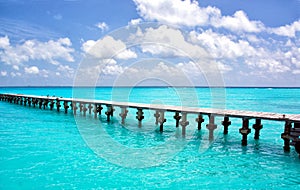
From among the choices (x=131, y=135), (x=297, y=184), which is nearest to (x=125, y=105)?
(x=131, y=135)

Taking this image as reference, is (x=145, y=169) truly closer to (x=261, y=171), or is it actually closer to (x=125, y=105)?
(x=261, y=171)

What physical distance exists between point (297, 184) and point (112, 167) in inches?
220

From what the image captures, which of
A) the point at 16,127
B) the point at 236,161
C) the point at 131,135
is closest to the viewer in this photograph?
the point at 236,161

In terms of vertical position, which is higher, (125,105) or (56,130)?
(125,105)

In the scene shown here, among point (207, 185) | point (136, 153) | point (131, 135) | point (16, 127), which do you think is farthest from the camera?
point (16, 127)

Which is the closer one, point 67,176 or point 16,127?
point 67,176

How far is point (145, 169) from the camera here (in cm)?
942

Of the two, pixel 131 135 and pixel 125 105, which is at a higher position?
pixel 125 105

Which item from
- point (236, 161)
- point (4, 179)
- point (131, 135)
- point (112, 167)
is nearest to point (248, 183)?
point (236, 161)

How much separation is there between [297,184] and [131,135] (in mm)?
8798

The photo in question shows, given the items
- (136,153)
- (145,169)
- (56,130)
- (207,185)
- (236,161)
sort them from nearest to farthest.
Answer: (207,185) → (145,169) → (236,161) → (136,153) → (56,130)

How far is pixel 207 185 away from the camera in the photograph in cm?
812

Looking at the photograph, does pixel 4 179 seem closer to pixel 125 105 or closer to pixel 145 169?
pixel 145 169

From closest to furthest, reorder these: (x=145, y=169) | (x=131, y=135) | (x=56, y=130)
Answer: (x=145, y=169), (x=131, y=135), (x=56, y=130)
